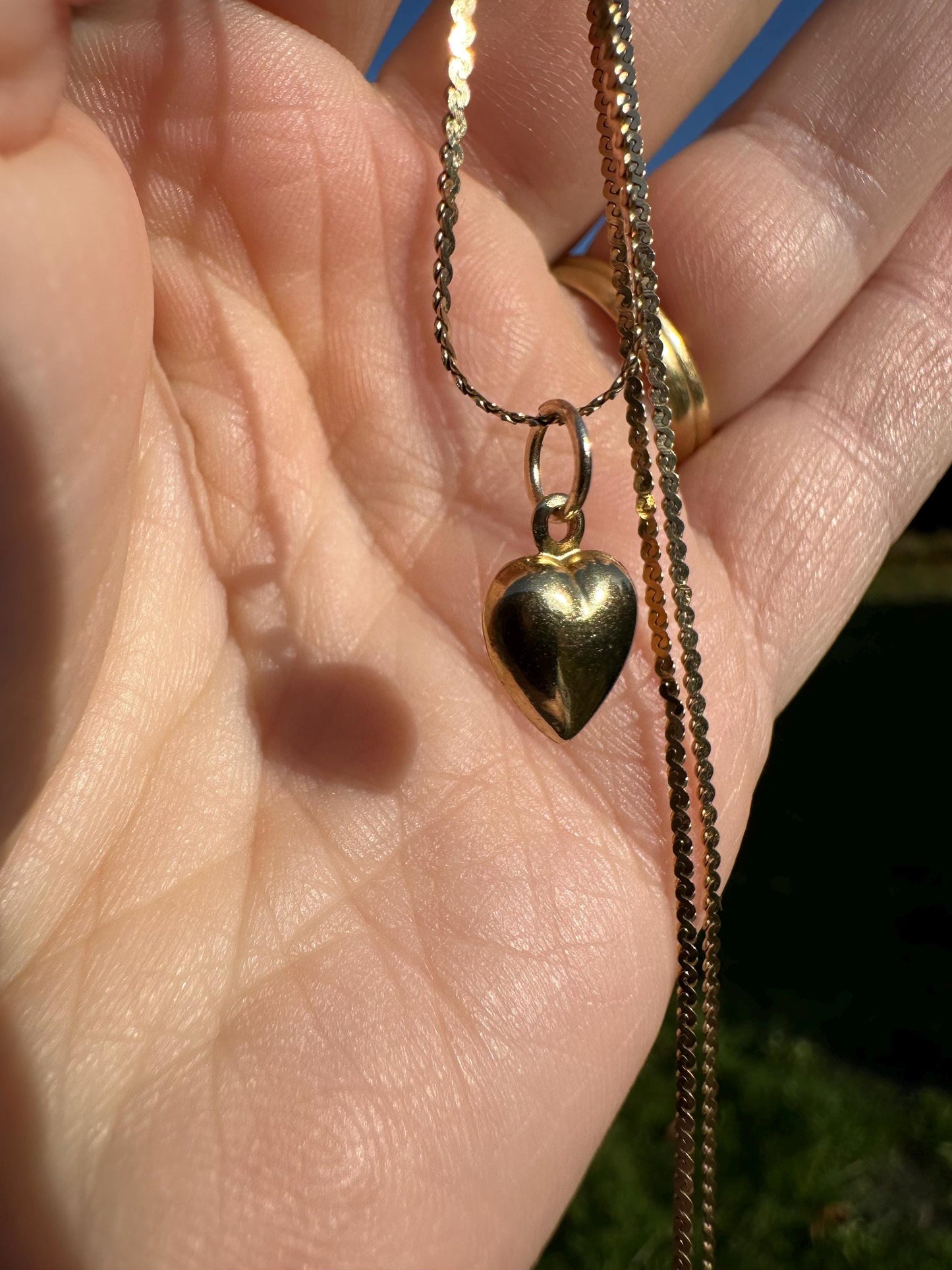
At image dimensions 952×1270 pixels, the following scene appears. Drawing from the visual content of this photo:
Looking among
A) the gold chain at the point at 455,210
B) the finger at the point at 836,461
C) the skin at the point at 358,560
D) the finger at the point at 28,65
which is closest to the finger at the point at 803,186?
the skin at the point at 358,560

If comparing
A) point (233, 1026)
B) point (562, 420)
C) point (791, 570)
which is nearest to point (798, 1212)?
point (791, 570)

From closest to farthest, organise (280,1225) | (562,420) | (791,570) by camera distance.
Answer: (280,1225), (562,420), (791,570)

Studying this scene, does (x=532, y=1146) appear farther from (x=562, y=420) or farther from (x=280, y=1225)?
(x=562, y=420)

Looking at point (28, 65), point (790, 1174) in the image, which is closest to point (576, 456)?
point (28, 65)

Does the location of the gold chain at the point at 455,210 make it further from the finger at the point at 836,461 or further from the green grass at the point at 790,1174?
the green grass at the point at 790,1174

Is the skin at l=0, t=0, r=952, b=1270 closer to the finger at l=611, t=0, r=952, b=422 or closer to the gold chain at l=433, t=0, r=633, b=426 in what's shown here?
the finger at l=611, t=0, r=952, b=422

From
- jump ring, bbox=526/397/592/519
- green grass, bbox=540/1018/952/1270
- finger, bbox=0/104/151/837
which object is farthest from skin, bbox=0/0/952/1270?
green grass, bbox=540/1018/952/1270

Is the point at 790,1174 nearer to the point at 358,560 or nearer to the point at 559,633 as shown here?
the point at 559,633
